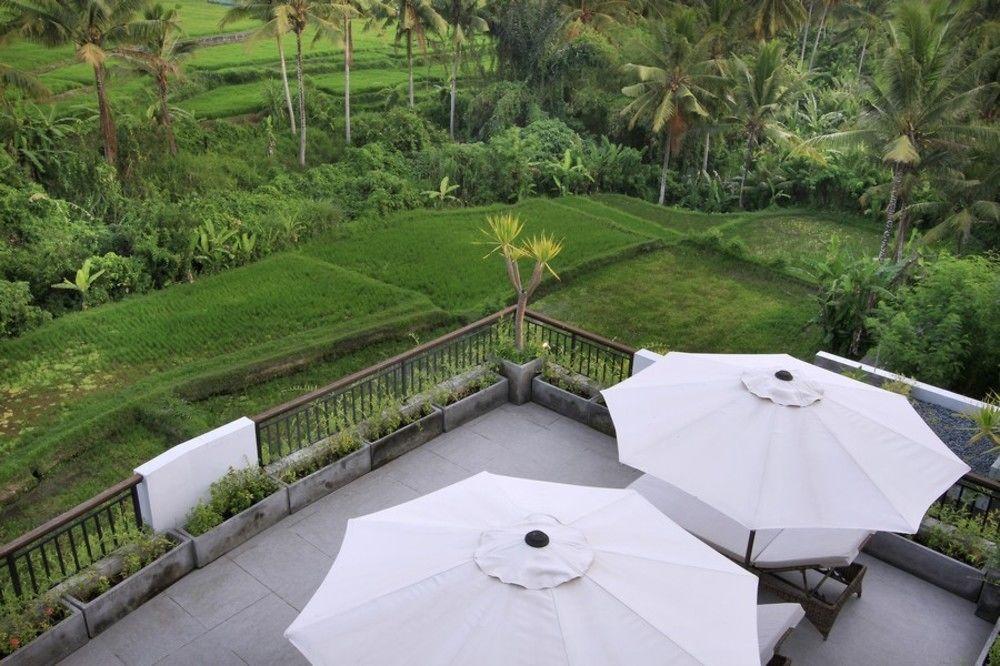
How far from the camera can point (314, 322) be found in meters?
15.9

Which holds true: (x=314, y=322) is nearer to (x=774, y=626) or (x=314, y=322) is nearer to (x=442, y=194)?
(x=442, y=194)

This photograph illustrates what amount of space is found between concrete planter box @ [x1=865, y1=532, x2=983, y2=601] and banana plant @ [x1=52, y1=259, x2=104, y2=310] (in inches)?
557

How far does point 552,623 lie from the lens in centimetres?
400

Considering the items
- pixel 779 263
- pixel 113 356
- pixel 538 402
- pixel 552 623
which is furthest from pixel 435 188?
pixel 552 623

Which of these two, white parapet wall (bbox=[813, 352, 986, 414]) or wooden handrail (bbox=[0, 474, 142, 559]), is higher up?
wooden handrail (bbox=[0, 474, 142, 559])

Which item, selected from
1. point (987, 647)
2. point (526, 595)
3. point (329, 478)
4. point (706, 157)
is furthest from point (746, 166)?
point (526, 595)

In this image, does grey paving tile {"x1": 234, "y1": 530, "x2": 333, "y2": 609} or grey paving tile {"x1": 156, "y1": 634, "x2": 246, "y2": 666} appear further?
grey paving tile {"x1": 234, "y1": 530, "x2": 333, "y2": 609}

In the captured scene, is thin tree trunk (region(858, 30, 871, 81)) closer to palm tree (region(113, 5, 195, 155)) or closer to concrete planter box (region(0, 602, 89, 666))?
palm tree (region(113, 5, 195, 155))

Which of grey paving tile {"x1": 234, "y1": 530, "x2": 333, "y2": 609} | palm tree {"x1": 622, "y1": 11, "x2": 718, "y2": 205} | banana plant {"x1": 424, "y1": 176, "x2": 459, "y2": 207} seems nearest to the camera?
grey paving tile {"x1": 234, "y1": 530, "x2": 333, "y2": 609}

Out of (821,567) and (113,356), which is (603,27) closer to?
(113,356)

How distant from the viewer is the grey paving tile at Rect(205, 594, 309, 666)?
20.2ft

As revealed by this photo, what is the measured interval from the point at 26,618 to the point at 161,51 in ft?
61.9

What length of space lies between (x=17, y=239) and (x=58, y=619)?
13.8 m

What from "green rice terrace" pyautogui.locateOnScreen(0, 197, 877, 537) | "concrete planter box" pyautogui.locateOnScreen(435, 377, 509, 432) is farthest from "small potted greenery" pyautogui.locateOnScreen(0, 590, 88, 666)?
"green rice terrace" pyautogui.locateOnScreen(0, 197, 877, 537)
